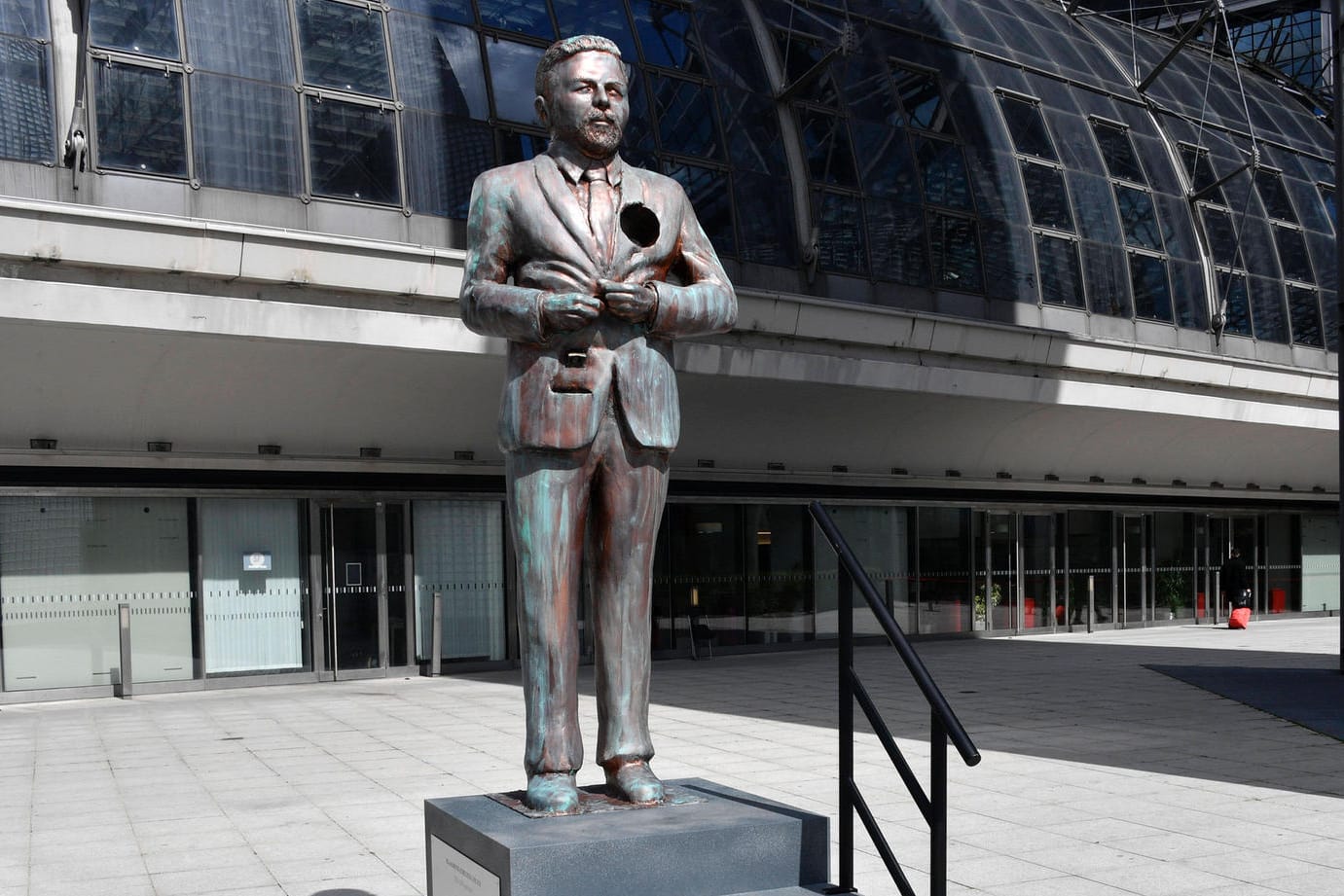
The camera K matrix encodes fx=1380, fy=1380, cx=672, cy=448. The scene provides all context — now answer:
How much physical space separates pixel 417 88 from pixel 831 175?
22.4 feet

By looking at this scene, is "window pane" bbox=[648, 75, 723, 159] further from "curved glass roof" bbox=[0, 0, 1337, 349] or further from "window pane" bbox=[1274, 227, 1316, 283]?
"window pane" bbox=[1274, 227, 1316, 283]

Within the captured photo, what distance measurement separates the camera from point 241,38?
629 inches

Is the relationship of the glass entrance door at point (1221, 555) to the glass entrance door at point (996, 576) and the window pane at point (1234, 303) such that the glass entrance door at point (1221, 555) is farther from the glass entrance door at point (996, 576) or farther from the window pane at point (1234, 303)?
the glass entrance door at point (996, 576)

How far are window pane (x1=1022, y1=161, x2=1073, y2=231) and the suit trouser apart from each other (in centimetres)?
1962

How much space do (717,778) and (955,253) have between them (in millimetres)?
13804

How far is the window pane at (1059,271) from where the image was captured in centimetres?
2322

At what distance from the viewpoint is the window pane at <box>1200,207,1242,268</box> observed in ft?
87.3

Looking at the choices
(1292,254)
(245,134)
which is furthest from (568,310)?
(1292,254)

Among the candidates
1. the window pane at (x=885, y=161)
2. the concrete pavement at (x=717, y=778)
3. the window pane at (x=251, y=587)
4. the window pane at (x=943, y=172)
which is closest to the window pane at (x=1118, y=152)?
the window pane at (x=943, y=172)

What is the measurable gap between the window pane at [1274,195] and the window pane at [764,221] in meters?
13.1

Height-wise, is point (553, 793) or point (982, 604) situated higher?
point (553, 793)

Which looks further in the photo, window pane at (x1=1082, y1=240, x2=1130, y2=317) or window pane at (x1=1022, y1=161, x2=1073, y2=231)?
window pane at (x1=1082, y1=240, x2=1130, y2=317)

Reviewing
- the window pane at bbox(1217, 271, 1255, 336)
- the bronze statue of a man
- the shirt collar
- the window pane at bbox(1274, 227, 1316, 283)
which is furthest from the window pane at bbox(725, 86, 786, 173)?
the bronze statue of a man

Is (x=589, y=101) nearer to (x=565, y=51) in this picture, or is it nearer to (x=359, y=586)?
(x=565, y=51)
